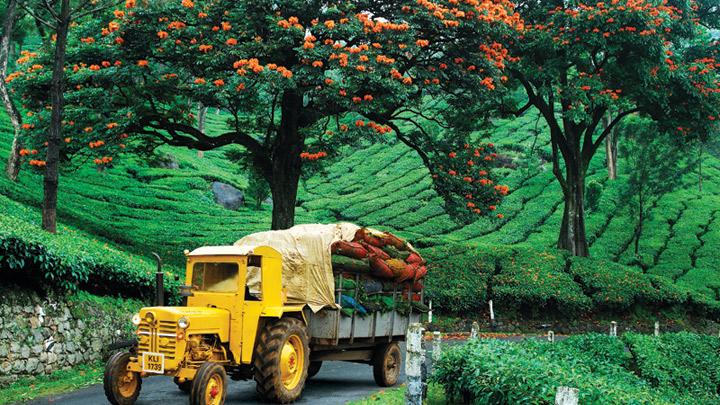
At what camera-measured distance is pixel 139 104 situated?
75.3 ft

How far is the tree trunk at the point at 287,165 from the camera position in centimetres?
2438

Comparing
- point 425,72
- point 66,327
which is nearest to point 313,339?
point 66,327

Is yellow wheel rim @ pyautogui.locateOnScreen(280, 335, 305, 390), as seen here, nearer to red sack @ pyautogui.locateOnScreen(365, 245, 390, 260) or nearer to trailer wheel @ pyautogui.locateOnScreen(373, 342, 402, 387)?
red sack @ pyautogui.locateOnScreen(365, 245, 390, 260)

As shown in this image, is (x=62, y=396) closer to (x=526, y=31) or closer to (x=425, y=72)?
(x=425, y=72)

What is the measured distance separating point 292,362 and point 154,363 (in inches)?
91.9

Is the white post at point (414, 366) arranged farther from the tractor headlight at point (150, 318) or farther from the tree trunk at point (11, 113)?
the tree trunk at point (11, 113)

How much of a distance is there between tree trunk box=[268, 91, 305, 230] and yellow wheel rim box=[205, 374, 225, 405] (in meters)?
→ 14.2

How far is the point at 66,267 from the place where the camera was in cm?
1409

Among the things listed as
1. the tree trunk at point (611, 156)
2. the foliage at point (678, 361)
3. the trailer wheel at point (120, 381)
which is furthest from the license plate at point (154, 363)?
the tree trunk at point (611, 156)

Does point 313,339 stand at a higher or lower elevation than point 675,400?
higher

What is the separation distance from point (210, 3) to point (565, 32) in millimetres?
14782

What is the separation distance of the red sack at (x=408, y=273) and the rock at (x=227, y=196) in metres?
33.7

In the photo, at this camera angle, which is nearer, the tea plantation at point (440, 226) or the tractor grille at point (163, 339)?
the tractor grille at point (163, 339)

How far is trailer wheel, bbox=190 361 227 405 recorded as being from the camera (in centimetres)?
955
